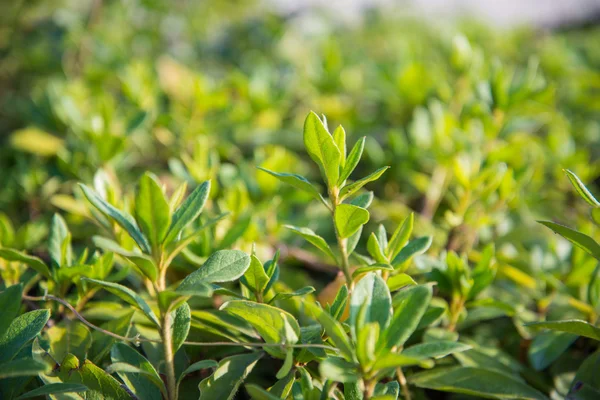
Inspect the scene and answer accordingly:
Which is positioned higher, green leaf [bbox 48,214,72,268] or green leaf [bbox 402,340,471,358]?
green leaf [bbox 402,340,471,358]

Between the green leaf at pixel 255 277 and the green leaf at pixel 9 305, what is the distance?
1.05 ft

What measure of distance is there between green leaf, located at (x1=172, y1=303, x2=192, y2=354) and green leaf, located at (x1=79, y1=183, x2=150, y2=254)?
0.11 meters

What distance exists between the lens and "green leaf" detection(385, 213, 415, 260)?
0.82m

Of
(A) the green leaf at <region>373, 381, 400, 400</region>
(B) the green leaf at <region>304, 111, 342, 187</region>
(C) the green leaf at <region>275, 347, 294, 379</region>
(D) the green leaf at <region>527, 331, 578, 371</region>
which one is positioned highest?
(B) the green leaf at <region>304, 111, 342, 187</region>

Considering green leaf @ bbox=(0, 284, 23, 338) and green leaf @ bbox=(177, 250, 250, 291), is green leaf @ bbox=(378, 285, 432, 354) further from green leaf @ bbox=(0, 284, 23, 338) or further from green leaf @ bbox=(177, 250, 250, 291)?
green leaf @ bbox=(0, 284, 23, 338)

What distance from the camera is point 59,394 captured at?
0.72 meters

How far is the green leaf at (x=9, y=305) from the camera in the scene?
74cm

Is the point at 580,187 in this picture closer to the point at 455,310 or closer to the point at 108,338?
the point at 455,310

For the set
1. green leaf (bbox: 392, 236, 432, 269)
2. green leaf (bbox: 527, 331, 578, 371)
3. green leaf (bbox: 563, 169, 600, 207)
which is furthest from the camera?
green leaf (bbox: 527, 331, 578, 371)

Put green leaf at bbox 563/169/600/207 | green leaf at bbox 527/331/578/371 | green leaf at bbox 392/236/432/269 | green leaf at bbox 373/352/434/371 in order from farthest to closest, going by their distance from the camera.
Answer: green leaf at bbox 527/331/578/371 → green leaf at bbox 392/236/432/269 → green leaf at bbox 563/169/600/207 → green leaf at bbox 373/352/434/371

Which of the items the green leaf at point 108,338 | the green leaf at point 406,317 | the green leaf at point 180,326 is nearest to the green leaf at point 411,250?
the green leaf at point 406,317

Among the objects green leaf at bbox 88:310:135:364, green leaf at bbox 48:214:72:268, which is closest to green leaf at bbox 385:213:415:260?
green leaf at bbox 88:310:135:364

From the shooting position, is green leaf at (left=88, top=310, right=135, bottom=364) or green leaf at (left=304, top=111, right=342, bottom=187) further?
green leaf at (left=88, top=310, right=135, bottom=364)

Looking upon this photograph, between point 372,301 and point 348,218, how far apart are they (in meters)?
0.12
